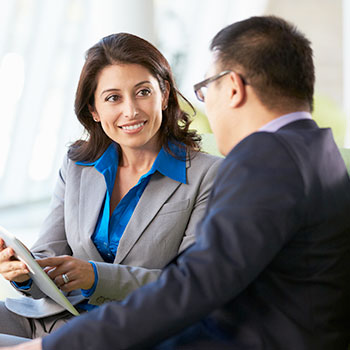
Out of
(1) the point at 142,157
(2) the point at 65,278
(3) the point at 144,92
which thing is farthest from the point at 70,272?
(3) the point at 144,92

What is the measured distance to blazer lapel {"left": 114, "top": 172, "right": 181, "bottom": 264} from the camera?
1.91m

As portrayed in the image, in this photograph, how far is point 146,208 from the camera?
1945 millimetres

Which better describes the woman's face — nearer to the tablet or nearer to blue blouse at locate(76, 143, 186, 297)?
blue blouse at locate(76, 143, 186, 297)

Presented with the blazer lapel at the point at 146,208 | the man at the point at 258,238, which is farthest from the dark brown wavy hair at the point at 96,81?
the man at the point at 258,238

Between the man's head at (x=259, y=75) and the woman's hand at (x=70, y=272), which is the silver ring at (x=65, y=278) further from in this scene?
the man's head at (x=259, y=75)

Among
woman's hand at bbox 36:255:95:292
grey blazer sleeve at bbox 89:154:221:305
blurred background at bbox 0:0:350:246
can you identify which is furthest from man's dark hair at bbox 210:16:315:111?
blurred background at bbox 0:0:350:246

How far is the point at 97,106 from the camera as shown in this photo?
207 cm

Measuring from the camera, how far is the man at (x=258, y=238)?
110 centimetres

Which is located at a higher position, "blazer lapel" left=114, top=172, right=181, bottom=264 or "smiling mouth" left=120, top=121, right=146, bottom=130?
"smiling mouth" left=120, top=121, right=146, bottom=130

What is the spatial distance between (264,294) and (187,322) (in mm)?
179

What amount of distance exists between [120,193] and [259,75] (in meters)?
0.93

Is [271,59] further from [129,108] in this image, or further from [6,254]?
[6,254]

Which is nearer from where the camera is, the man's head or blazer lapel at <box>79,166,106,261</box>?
the man's head

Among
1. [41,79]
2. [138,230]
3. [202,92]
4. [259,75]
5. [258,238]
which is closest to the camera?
[258,238]
